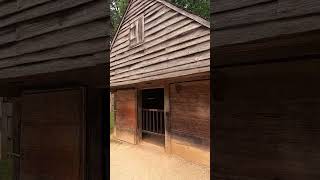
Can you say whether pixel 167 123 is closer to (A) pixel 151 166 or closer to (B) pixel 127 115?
(A) pixel 151 166

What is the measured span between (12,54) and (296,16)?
307 centimetres

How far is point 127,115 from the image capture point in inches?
539

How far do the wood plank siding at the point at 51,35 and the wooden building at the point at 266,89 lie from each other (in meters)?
1.12

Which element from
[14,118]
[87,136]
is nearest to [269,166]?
[87,136]

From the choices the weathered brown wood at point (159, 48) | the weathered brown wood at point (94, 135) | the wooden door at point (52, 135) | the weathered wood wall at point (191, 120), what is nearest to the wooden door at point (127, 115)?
the weathered brown wood at point (159, 48)

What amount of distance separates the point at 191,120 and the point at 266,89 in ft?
26.1

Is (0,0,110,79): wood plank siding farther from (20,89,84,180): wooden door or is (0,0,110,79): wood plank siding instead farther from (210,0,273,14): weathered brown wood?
(210,0,273,14): weathered brown wood

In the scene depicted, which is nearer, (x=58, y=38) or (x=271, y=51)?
(x=271, y=51)

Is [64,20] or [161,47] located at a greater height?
[161,47]

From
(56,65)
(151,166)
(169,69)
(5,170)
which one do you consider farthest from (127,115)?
(56,65)

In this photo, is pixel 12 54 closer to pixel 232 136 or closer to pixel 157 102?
pixel 232 136

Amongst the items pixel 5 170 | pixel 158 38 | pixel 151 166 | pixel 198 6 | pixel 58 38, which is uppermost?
pixel 198 6

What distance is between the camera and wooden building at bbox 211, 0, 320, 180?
1.66 meters

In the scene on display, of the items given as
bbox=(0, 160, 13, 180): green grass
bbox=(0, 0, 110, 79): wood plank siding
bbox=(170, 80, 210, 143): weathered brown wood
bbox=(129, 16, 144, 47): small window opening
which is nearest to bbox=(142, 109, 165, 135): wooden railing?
bbox=(170, 80, 210, 143): weathered brown wood
